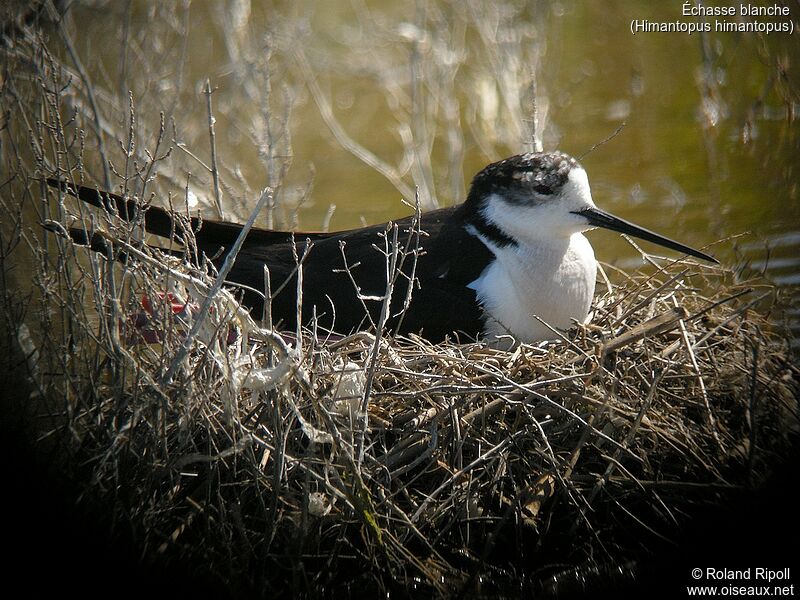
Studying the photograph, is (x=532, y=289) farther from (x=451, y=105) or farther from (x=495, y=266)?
(x=451, y=105)

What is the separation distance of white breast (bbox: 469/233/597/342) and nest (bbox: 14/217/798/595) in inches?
14.5

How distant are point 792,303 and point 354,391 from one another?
280 cm

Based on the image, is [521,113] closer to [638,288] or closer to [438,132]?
[438,132]

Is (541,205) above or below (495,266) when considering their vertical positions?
above

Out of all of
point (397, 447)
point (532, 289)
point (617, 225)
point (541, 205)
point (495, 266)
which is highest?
point (541, 205)

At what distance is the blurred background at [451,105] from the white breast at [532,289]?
1.61m

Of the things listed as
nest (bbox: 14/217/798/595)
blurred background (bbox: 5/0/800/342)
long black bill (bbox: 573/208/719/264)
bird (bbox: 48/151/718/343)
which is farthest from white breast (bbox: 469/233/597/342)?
blurred background (bbox: 5/0/800/342)

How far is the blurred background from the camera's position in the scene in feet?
21.8

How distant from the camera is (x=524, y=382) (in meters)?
4.27

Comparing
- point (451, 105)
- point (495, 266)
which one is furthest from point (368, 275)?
point (451, 105)

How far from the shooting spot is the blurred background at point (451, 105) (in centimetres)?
665

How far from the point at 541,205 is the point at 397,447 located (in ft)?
4.67

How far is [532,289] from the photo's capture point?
4.68 meters

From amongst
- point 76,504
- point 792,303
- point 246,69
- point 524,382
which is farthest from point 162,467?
point 246,69
